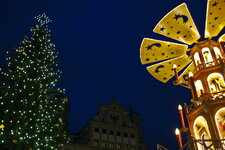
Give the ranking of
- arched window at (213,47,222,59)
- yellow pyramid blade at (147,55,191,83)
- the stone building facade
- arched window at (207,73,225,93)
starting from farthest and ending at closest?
the stone building facade → yellow pyramid blade at (147,55,191,83) → arched window at (213,47,222,59) → arched window at (207,73,225,93)

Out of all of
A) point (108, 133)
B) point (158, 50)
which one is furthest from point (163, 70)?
point (108, 133)

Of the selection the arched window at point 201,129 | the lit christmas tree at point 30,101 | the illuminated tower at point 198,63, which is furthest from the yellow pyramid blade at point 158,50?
the lit christmas tree at point 30,101

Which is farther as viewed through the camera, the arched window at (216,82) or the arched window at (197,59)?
the arched window at (197,59)

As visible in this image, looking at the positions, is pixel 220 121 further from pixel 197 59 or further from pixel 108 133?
pixel 108 133

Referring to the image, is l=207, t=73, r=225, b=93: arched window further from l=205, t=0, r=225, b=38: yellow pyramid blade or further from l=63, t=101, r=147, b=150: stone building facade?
l=63, t=101, r=147, b=150: stone building facade

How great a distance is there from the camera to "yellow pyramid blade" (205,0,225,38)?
38.4 ft

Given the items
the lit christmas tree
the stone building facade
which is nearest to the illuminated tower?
the lit christmas tree

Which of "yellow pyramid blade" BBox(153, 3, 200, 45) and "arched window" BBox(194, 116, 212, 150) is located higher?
"yellow pyramid blade" BBox(153, 3, 200, 45)

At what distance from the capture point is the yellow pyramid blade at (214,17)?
11.7 meters

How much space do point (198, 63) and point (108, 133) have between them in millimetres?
26019

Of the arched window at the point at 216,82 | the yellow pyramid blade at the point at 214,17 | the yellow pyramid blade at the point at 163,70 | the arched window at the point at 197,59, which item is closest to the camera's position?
the arched window at the point at 216,82

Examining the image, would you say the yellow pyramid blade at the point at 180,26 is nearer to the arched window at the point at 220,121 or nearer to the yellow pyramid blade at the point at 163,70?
the yellow pyramid blade at the point at 163,70

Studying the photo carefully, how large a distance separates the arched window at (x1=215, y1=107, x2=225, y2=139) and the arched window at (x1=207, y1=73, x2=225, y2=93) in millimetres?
1364

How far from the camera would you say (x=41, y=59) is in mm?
16984
